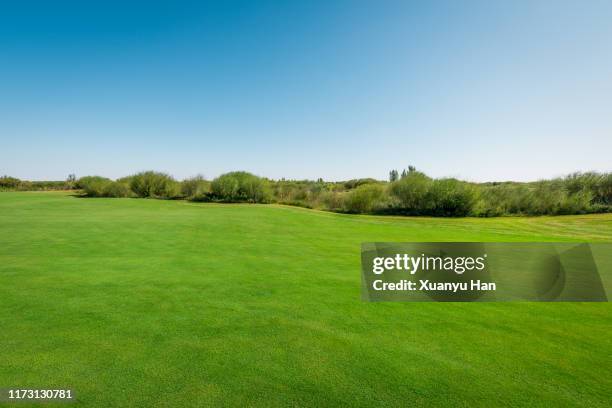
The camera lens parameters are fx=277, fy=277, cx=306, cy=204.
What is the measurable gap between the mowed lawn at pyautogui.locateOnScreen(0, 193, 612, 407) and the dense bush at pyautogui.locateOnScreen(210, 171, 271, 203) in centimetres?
2671

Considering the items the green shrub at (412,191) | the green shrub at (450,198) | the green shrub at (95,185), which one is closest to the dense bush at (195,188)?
the green shrub at (95,185)

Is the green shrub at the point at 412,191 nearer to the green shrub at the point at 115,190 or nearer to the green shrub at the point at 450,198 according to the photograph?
the green shrub at the point at 450,198

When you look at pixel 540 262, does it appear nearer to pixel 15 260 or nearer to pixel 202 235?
pixel 202 235

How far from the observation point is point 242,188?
32.7 metres

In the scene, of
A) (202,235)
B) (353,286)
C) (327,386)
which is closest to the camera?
(327,386)

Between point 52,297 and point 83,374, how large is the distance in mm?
2477

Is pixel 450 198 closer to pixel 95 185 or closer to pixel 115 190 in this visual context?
pixel 115 190

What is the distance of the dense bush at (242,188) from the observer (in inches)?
1276

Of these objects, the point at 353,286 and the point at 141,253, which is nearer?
the point at 353,286

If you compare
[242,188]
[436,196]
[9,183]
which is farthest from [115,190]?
[436,196]

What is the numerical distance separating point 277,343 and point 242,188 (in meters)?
30.6

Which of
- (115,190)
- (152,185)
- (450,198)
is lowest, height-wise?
(450,198)

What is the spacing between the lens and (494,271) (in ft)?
19.6

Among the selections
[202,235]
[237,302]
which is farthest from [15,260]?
[237,302]
